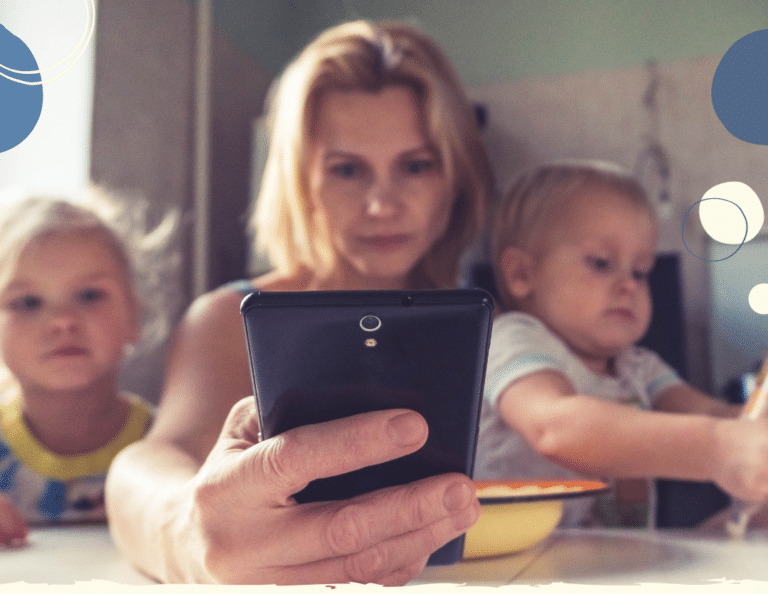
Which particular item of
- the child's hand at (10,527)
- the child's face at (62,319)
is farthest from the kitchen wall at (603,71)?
the child's hand at (10,527)

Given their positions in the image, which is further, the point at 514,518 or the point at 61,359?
the point at 61,359

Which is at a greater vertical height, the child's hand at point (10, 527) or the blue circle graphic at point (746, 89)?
the blue circle graphic at point (746, 89)

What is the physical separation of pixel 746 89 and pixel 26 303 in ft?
1.64

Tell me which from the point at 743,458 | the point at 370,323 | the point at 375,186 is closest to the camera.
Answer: the point at 370,323

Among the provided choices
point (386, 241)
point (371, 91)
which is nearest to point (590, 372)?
point (386, 241)

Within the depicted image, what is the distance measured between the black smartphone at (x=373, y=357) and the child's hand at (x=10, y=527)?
28cm

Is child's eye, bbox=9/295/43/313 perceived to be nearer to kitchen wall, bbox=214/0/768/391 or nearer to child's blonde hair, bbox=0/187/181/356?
child's blonde hair, bbox=0/187/181/356

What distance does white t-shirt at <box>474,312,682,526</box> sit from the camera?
376mm

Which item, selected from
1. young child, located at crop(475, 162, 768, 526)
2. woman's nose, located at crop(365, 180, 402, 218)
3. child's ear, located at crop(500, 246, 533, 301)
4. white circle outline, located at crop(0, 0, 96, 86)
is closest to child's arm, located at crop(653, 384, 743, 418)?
young child, located at crop(475, 162, 768, 526)

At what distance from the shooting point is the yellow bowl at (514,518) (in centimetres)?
29

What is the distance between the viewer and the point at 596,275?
0.36 meters

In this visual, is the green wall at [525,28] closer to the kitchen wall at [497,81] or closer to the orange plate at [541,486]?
the kitchen wall at [497,81]

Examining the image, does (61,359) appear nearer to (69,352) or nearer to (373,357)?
(69,352)

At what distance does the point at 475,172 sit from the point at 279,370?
0.32m
